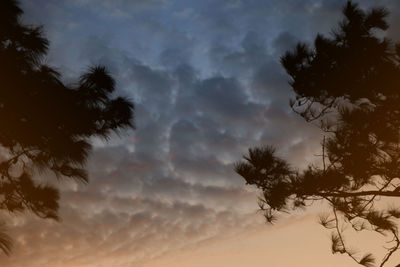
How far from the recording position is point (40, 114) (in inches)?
200

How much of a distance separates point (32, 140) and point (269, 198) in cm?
290

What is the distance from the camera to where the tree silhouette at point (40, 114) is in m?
5.03

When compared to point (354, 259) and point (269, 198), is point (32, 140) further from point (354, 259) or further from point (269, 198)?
point (354, 259)

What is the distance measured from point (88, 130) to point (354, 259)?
359 cm

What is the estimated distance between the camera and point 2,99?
489 cm

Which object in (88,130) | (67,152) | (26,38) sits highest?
(26,38)

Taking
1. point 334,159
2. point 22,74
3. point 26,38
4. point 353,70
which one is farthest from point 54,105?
point 353,70

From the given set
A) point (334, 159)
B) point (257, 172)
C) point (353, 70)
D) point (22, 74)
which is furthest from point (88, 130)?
point (353, 70)

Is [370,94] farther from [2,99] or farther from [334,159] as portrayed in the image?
[2,99]

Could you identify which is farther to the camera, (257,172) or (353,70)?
(353,70)

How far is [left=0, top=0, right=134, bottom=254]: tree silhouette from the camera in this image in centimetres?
503

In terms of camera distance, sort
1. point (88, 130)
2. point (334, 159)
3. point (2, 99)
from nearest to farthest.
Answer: point (2, 99)
point (334, 159)
point (88, 130)

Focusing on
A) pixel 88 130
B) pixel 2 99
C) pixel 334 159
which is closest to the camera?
pixel 2 99

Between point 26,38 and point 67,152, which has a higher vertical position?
point 26,38
